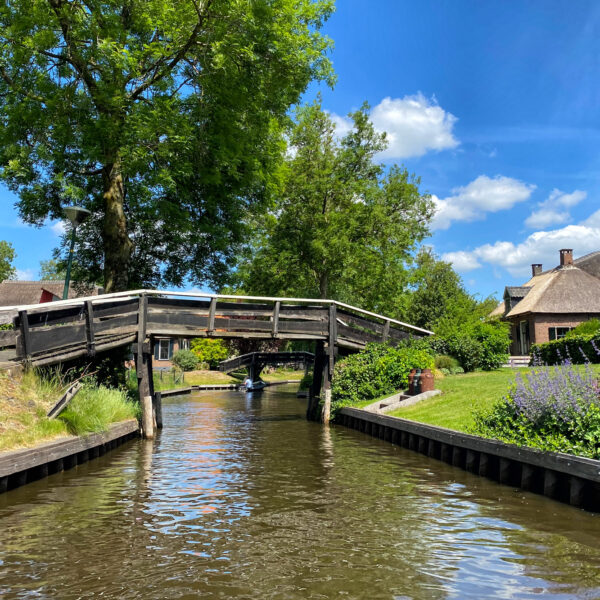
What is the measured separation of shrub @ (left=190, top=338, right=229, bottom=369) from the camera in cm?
5500

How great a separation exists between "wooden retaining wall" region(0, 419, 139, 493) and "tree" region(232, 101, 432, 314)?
2087 cm

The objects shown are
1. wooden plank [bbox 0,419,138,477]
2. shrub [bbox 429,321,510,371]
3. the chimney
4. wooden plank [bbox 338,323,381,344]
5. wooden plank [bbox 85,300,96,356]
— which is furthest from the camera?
the chimney

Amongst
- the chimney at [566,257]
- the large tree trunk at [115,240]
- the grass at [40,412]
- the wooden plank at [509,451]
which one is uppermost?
the chimney at [566,257]

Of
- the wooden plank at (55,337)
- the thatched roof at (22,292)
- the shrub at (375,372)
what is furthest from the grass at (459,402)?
the thatched roof at (22,292)

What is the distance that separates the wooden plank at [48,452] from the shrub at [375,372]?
9.26 meters

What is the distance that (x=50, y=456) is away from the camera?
35.3 feet

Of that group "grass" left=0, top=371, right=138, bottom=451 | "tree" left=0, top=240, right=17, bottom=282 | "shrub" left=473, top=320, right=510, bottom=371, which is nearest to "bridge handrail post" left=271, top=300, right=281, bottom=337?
"grass" left=0, top=371, right=138, bottom=451

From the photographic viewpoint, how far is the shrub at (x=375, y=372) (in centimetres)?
2073

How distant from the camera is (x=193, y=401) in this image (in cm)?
3278

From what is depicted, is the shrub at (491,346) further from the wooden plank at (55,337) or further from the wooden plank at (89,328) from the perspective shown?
the wooden plank at (55,337)

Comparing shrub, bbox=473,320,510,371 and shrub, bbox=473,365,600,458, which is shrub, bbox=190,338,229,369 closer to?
shrub, bbox=473,320,510,371

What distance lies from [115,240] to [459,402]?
12.1m

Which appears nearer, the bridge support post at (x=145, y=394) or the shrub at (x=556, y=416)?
the shrub at (x=556, y=416)

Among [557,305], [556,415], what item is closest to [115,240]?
[556,415]
